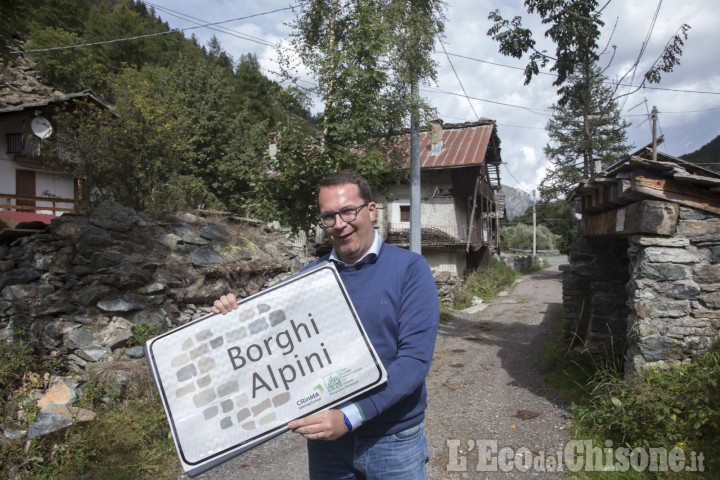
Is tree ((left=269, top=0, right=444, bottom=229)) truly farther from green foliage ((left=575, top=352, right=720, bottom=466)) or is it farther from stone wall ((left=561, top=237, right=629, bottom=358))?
green foliage ((left=575, top=352, right=720, bottom=466))

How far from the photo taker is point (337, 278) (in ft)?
5.79

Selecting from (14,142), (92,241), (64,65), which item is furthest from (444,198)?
(64,65)

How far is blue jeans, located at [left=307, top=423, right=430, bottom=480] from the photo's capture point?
5.82ft

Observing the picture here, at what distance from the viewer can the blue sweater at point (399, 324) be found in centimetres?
172

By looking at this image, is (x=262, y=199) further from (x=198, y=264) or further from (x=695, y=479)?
(x=695, y=479)

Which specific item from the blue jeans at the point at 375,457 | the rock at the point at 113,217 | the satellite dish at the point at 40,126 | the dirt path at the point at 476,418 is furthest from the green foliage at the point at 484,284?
the satellite dish at the point at 40,126

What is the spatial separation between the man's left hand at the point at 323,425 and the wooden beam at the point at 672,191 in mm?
4693

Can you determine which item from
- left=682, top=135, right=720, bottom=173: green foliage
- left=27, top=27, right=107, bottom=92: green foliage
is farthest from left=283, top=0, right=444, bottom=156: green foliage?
left=27, top=27, right=107, bottom=92: green foliage

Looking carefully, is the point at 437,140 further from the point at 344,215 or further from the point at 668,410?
the point at 344,215

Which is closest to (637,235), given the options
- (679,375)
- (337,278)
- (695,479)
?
(679,375)

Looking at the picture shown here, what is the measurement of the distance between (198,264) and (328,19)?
6.54m

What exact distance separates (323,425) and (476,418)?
458 centimetres

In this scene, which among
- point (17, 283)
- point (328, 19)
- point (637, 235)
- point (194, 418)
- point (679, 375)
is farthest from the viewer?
point (328, 19)

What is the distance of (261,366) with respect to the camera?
1748mm
